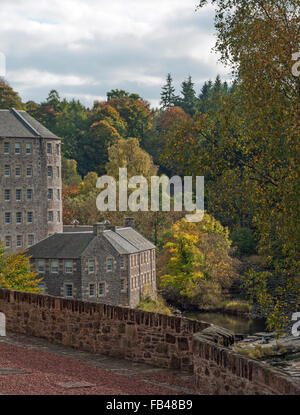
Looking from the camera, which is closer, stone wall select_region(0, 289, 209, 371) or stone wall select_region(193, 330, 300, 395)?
stone wall select_region(193, 330, 300, 395)

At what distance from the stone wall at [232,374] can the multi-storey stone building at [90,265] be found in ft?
170

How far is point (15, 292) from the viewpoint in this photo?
63.9 feet

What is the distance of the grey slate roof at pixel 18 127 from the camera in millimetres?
74688

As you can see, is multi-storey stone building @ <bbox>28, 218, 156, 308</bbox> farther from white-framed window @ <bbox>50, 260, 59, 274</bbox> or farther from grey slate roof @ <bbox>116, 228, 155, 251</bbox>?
grey slate roof @ <bbox>116, 228, 155, 251</bbox>

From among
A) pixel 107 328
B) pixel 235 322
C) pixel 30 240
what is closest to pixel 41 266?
pixel 30 240

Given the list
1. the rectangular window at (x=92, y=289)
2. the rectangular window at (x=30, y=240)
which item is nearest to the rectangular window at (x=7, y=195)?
the rectangular window at (x=30, y=240)

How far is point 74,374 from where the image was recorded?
14.0m

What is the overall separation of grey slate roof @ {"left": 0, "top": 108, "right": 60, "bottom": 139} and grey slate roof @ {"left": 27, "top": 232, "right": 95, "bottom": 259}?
1381cm

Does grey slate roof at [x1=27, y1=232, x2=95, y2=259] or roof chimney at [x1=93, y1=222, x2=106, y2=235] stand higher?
roof chimney at [x1=93, y1=222, x2=106, y2=235]

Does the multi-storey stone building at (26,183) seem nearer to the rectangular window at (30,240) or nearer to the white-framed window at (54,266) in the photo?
the rectangular window at (30,240)

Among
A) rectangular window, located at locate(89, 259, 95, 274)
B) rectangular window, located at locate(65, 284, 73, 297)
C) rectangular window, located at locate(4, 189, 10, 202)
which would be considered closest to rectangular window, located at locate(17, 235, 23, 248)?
rectangular window, located at locate(4, 189, 10, 202)

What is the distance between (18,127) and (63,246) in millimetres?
17380

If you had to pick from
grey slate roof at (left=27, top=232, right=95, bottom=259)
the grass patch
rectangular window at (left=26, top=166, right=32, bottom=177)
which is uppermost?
rectangular window at (left=26, top=166, right=32, bottom=177)

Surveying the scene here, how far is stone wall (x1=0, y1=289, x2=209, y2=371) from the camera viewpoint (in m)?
15.2
